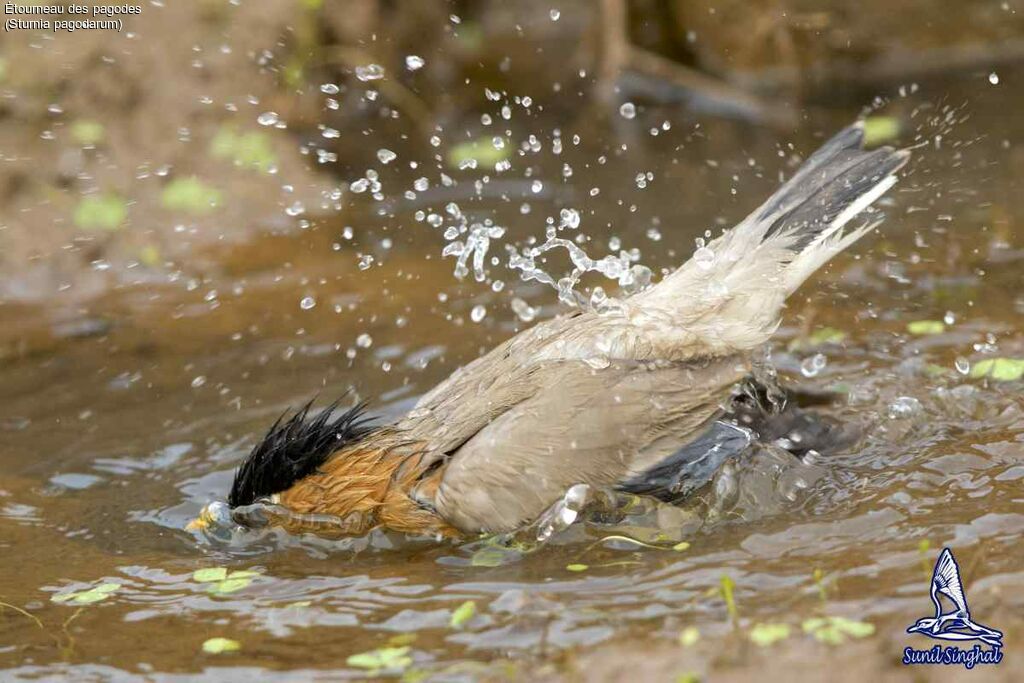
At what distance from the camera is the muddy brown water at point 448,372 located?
3.71 metres

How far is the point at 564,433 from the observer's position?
4.45 m

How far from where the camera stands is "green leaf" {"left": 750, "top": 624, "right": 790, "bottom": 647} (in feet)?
11.0

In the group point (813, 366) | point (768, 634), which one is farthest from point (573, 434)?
point (813, 366)

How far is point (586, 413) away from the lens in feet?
14.8

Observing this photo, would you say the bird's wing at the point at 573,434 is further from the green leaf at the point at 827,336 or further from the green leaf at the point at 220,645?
the green leaf at the point at 827,336

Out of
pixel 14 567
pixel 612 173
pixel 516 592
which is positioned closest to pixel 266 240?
pixel 612 173

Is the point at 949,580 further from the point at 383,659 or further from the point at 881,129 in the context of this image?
the point at 881,129

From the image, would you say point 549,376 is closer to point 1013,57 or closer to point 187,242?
point 187,242

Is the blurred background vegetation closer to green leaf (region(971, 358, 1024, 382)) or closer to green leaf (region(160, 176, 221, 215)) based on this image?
green leaf (region(160, 176, 221, 215))

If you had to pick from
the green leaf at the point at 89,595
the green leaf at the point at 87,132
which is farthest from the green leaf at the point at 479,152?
the green leaf at the point at 89,595

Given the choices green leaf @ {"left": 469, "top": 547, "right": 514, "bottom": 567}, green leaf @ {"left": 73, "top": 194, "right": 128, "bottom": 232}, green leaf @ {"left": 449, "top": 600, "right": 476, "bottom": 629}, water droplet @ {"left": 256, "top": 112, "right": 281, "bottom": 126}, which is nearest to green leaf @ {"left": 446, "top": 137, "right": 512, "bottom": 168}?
water droplet @ {"left": 256, "top": 112, "right": 281, "bottom": 126}

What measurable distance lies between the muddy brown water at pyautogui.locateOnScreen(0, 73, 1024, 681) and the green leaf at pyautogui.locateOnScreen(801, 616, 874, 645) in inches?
1.5

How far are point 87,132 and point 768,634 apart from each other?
615 cm

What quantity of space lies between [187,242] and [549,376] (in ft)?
12.5
